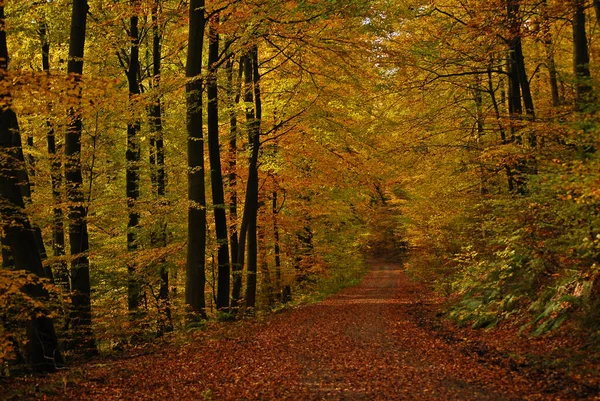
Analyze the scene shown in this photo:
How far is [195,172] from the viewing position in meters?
12.6

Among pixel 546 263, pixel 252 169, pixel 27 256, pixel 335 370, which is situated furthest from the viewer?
pixel 252 169

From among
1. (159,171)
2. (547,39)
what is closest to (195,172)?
(159,171)

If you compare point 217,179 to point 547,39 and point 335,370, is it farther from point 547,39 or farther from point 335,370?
point 547,39

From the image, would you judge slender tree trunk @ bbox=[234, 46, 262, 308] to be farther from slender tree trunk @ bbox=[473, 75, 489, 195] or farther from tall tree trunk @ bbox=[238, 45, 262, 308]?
slender tree trunk @ bbox=[473, 75, 489, 195]

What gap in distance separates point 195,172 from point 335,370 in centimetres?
647

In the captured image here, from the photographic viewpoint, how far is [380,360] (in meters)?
9.12

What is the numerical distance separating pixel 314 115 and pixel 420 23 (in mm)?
4352

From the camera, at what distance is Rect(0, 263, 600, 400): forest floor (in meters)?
6.94

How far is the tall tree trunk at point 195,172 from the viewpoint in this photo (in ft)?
39.5

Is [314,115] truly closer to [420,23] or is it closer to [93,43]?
[420,23]

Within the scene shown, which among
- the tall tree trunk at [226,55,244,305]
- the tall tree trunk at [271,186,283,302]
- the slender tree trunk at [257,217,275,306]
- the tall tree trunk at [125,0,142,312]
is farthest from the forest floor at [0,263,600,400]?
the slender tree trunk at [257,217,275,306]

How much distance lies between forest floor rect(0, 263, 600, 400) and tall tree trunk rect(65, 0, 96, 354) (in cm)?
180

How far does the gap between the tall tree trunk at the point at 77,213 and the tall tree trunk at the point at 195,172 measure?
2.44 m

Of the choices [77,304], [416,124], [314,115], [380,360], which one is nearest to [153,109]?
[314,115]
